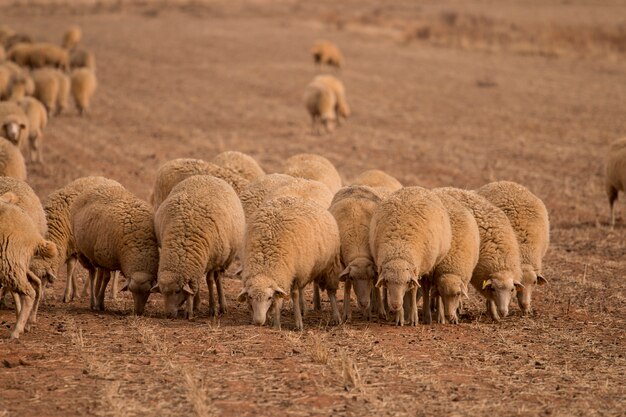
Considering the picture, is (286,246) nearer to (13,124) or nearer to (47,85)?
(13,124)

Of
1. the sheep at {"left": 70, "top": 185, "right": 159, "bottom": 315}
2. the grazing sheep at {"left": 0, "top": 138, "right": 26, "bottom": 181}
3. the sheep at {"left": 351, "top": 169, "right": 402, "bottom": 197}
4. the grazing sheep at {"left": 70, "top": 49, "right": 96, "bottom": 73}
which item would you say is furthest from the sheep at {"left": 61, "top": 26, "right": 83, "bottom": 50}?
the sheep at {"left": 70, "top": 185, "right": 159, "bottom": 315}

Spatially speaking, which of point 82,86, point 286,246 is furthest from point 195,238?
point 82,86

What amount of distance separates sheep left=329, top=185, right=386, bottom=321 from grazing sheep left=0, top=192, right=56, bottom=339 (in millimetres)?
3026

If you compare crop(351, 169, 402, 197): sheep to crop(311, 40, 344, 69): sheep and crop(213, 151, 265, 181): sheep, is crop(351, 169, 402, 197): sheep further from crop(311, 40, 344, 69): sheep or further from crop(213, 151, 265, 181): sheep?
crop(311, 40, 344, 69): sheep

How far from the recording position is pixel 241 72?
118 feet

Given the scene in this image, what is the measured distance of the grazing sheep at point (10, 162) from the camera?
14.0m

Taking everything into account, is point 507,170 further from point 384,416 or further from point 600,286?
point 384,416

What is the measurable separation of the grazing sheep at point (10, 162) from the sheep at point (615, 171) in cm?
865

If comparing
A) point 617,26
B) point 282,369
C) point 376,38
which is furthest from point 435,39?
point 282,369

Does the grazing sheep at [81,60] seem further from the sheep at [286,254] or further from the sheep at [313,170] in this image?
the sheep at [286,254]

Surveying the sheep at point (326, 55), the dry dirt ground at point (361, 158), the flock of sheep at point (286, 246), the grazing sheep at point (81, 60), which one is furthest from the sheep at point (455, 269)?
the sheep at point (326, 55)

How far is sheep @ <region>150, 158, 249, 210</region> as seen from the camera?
42.9 feet

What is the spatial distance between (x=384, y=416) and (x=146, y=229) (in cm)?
446

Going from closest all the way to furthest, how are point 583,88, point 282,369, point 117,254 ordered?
1. point 282,369
2. point 117,254
3. point 583,88
